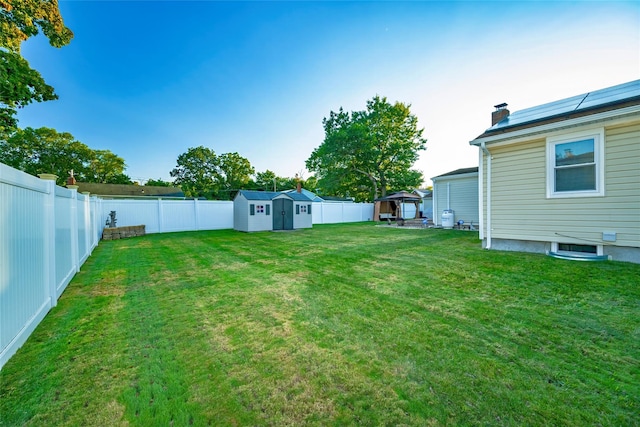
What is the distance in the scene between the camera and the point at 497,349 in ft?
7.38

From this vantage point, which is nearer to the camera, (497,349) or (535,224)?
(497,349)

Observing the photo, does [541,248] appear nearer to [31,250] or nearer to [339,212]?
[31,250]

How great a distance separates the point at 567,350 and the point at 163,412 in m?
3.25

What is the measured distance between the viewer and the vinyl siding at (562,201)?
16.1 feet

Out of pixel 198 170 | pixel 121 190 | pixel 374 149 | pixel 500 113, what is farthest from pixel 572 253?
pixel 198 170

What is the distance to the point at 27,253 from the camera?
2568 millimetres

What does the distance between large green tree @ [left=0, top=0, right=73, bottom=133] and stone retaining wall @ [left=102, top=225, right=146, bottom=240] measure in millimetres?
4790

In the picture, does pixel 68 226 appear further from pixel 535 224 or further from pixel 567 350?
pixel 535 224

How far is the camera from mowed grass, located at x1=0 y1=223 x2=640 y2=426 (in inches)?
62.6

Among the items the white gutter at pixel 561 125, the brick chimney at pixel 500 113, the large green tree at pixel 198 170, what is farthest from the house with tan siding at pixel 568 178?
the large green tree at pixel 198 170

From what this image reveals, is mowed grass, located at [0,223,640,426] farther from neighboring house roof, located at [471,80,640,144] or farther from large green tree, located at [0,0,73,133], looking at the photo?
large green tree, located at [0,0,73,133]

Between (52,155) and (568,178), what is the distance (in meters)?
40.8

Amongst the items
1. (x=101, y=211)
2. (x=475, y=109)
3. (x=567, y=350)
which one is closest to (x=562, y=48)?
(x=475, y=109)

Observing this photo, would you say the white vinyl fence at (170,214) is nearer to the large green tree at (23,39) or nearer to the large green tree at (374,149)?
the large green tree at (23,39)
